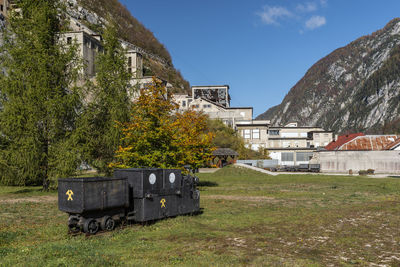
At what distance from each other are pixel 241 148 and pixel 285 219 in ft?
200

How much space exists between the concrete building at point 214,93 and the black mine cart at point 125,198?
100 meters

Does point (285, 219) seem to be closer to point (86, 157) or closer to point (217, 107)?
point (86, 157)

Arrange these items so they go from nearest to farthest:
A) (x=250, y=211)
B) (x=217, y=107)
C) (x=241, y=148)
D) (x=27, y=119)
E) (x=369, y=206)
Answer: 1. (x=250, y=211)
2. (x=369, y=206)
3. (x=27, y=119)
4. (x=241, y=148)
5. (x=217, y=107)

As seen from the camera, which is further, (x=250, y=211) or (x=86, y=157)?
(x=86, y=157)

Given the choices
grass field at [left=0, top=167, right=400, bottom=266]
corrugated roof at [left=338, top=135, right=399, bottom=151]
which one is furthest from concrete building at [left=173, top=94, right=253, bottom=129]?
grass field at [left=0, top=167, right=400, bottom=266]

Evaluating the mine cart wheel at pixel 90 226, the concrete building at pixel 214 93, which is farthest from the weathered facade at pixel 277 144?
the mine cart wheel at pixel 90 226

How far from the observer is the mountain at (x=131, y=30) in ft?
413

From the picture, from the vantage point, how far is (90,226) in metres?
11.3

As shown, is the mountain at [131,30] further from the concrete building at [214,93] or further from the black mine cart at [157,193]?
the black mine cart at [157,193]

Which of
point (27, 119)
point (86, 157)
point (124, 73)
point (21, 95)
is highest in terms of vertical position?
point (124, 73)

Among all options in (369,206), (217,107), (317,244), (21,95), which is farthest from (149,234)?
(217,107)

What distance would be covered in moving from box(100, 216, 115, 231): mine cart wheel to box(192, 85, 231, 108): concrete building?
339 ft

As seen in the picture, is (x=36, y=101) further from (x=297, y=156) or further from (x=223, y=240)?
(x=297, y=156)

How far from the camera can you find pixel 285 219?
578 inches
